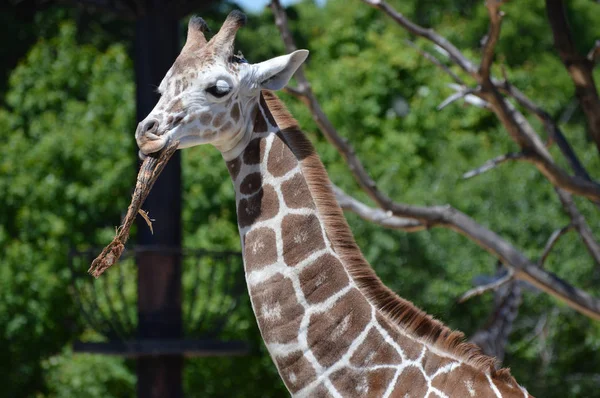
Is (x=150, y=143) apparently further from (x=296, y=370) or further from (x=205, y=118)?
(x=296, y=370)

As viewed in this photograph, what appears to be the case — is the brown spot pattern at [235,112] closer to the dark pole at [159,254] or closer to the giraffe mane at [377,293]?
the giraffe mane at [377,293]

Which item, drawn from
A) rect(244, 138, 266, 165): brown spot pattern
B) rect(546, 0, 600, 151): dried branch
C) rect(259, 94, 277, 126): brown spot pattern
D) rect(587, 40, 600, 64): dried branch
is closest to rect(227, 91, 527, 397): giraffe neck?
rect(244, 138, 266, 165): brown spot pattern

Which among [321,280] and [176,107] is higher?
[176,107]

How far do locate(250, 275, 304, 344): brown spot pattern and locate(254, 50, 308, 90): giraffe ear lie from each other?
858mm

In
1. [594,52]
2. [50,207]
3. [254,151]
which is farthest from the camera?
[50,207]

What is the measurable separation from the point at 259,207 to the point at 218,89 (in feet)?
1.77

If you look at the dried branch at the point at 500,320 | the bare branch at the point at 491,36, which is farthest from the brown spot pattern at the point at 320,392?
the dried branch at the point at 500,320

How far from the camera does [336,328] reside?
4.44 metres

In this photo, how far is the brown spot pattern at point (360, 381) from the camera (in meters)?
4.38

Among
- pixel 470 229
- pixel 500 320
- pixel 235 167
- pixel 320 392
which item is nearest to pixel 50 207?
pixel 500 320

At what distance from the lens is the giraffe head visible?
442 centimetres

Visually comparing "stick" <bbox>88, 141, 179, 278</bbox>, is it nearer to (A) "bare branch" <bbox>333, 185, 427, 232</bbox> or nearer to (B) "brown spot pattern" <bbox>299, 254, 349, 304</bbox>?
(B) "brown spot pattern" <bbox>299, 254, 349, 304</bbox>

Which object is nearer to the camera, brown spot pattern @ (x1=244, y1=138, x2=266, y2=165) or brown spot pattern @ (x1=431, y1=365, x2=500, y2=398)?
brown spot pattern @ (x1=431, y1=365, x2=500, y2=398)

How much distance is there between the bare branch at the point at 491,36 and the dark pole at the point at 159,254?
8.03 feet
